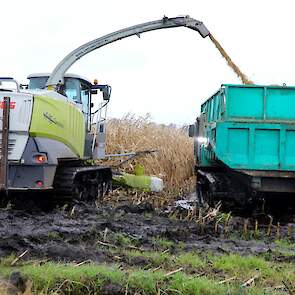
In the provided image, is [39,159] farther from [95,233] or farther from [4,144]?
[95,233]

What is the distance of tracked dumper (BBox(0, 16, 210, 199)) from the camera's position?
966cm

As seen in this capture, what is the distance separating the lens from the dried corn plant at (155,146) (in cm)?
1656

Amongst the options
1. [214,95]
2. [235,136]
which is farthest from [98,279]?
[214,95]

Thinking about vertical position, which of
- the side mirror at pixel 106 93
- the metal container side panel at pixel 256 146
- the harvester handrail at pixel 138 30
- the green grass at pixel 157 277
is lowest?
the green grass at pixel 157 277

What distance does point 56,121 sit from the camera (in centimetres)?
1010

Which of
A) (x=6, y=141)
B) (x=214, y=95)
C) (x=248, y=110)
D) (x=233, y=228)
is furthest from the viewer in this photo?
(x=214, y=95)

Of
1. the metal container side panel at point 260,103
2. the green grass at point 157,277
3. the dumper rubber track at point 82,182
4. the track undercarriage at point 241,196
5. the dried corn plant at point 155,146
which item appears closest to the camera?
the green grass at point 157,277

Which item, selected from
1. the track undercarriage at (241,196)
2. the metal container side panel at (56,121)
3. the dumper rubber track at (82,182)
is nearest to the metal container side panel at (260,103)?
the track undercarriage at (241,196)

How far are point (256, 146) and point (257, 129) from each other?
0.97 ft

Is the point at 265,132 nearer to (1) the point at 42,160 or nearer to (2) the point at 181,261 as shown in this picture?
(1) the point at 42,160

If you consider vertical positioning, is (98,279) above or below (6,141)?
below

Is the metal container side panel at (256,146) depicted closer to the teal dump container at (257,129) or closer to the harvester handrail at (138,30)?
the teal dump container at (257,129)

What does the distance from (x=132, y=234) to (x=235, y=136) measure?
3.28 meters

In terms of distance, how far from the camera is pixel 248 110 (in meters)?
10.3
